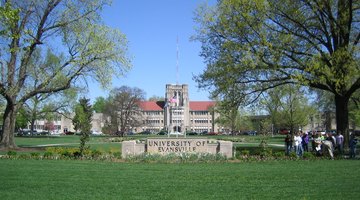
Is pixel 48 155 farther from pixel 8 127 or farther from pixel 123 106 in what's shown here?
pixel 123 106

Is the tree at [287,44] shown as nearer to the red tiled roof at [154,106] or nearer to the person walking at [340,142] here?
the person walking at [340,142]

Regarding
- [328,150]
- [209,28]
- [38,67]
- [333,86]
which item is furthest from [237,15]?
[38,67]

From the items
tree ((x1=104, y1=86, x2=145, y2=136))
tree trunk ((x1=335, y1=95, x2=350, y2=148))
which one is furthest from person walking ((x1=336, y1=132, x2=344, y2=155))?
tree ((x1=104, y1=86, x2=145, y2=136))

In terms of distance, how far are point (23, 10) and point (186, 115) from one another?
113521mm

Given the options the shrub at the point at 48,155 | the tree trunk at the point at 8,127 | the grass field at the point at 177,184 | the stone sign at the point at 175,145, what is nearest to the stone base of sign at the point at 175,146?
the stone sign at the point at 175,145

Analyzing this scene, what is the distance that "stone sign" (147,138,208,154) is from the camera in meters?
23.3

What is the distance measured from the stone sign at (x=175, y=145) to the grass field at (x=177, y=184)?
8.34m

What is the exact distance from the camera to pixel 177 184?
11.6m

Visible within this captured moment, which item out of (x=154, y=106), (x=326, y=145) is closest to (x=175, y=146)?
(x=326, y=145)

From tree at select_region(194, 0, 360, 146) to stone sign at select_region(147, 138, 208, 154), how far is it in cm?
531

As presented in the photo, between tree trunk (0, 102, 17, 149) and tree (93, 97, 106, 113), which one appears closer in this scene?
tree trunk (0, 102, 17, 149)

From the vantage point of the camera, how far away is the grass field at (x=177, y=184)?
9.91 m

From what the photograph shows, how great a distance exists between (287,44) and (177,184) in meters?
16.3

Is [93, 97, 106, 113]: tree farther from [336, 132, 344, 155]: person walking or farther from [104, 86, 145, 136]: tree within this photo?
[336, 132, 344, 155]: person walking
